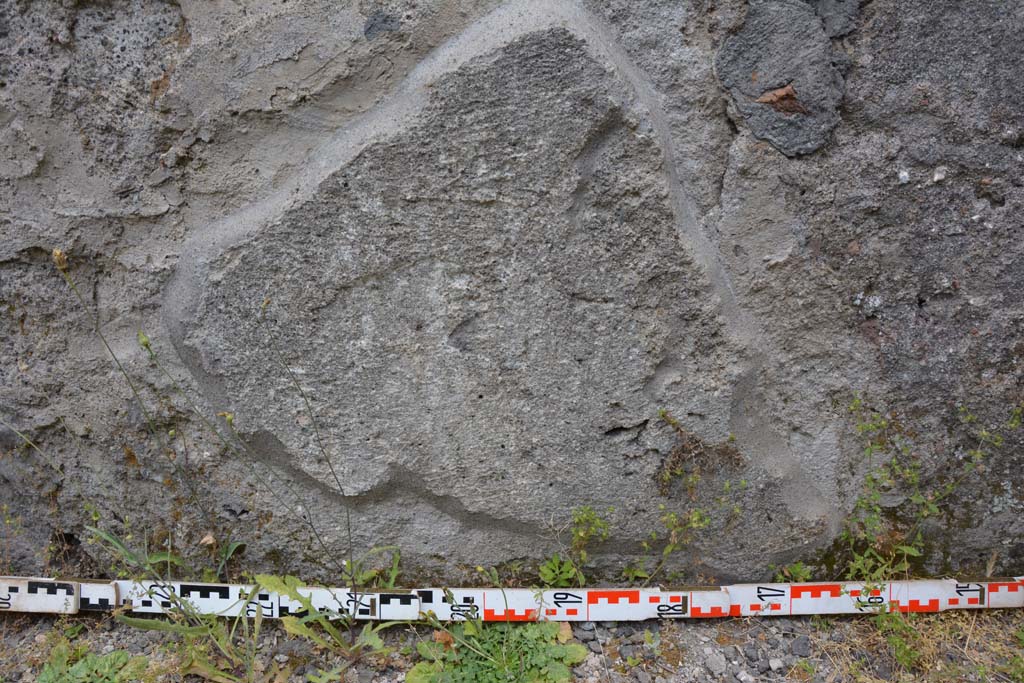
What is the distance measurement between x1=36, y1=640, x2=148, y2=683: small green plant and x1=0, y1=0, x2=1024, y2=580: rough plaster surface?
0.96 ft

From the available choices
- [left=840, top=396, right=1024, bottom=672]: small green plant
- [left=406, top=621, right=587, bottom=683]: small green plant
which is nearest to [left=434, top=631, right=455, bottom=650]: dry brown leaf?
[left=406, top=621, right=587, bottom=683]: small green plant

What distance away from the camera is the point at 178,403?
1.78 metres

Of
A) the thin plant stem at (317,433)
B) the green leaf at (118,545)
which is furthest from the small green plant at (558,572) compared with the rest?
the green leaf at (118,545)

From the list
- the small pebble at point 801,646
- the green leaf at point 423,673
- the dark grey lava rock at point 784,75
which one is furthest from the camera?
the small pebble at point 801,646

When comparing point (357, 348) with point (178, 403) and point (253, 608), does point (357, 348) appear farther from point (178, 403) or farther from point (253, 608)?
point (253, 608)

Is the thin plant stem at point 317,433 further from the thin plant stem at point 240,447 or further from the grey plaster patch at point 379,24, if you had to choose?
the grey plaster patch at point 379,24

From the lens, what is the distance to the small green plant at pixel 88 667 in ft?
5.71

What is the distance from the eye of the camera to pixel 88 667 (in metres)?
1.76

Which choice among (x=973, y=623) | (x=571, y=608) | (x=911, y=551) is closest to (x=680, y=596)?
(x=571, y=608)

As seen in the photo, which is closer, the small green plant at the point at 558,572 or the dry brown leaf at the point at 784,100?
the dry brown leaf at the point at 784,100

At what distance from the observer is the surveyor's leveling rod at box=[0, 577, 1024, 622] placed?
1.84 meters

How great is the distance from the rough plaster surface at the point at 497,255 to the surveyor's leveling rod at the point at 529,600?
13cm

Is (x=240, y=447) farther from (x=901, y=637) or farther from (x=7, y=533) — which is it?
(x=901, y=637)

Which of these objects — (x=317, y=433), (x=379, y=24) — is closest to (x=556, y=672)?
(x=317, y=433)
